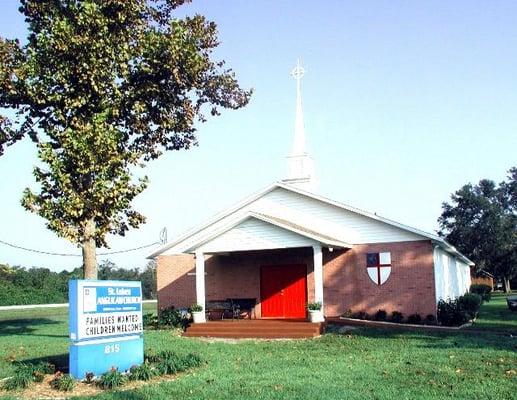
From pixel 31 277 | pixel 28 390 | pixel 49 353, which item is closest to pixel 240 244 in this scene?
pixel 49 353

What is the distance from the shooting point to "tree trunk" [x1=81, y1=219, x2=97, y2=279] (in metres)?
16.4

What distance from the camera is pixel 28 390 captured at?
37.9ft

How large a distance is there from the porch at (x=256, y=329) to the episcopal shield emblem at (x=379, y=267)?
3.91m

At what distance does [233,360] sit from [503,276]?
5769 centimetres

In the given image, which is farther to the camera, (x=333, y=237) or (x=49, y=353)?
(x=333, y=237)

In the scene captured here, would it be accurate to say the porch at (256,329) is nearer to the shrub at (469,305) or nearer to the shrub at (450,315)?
the shrub at (450,315)

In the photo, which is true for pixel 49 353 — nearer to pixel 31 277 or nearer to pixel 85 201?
pixel 85 201

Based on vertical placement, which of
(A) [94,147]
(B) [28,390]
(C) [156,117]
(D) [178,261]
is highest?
(C) [156,117]

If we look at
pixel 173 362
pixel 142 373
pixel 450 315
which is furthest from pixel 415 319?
pixel 142 373

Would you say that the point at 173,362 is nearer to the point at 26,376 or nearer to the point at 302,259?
the point at 26,376

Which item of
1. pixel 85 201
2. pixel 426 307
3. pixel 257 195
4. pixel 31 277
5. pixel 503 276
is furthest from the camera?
pixel 31 277

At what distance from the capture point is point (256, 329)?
21.5 m

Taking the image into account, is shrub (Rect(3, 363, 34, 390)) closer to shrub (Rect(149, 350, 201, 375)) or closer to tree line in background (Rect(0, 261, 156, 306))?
shrub (Rect(149, 350, 201, 375))

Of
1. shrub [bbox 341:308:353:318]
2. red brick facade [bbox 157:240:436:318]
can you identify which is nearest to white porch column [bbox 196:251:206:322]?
red brick facade [bbox 157:240:436:318]
